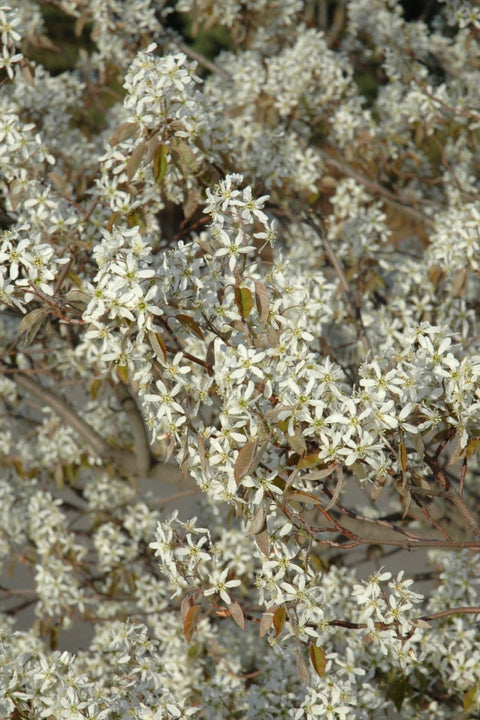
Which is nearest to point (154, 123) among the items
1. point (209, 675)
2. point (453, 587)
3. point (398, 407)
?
point (398, 407)

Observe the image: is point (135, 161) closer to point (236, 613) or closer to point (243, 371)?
point (243, 371)

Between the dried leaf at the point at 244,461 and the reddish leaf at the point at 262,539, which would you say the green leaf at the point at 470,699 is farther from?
the dried leaf at the point at 244,461

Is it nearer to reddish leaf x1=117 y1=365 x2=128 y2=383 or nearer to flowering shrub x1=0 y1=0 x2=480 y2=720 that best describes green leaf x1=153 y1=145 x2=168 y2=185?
flowering shrub x1=0 y1=0 x2=480 y2=720

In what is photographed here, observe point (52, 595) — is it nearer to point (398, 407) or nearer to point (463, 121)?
point (398, 407)

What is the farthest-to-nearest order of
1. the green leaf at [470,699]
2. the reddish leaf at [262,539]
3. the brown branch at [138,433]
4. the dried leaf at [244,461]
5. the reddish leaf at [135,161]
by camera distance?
the brown branch at [138,433]
the green leaf at [470,699]
the reddish leaf at [135,161]
the reddish leaf at [262,539]
the dried leaf at [244,461]

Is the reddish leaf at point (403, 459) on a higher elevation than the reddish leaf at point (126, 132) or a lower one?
lower

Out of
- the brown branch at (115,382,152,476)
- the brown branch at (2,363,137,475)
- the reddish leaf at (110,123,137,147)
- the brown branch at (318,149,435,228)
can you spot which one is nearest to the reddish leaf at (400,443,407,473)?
the reddish leaf at (110,123,137,147)

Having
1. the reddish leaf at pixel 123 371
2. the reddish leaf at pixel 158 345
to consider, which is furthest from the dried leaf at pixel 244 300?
the reddish leaf at pixel 123 371
